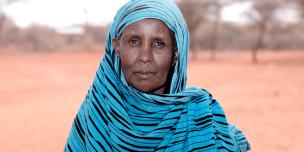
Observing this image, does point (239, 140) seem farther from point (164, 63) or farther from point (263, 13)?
point (263, 13)

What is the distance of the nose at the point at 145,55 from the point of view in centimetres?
176

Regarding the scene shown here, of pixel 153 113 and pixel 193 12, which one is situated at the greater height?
pixel 193 12

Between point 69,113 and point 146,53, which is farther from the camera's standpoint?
point 69,113

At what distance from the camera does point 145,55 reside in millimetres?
1760

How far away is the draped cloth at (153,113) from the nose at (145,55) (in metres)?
0.11

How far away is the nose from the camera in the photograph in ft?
5.77

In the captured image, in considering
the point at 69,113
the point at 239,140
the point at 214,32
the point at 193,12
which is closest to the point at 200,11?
the point at 193,12

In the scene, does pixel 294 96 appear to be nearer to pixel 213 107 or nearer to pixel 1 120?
pixel 1 120

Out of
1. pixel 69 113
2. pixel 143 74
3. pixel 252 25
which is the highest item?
pixel 252 25

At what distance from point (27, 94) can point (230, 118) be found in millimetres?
6749

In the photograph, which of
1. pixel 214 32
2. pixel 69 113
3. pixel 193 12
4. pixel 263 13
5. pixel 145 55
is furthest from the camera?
pixel 214 32

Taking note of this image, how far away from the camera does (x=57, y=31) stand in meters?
50.3

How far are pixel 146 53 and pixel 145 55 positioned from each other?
0.4 inches

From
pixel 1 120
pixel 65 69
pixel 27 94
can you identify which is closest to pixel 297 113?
pixel 1 120
